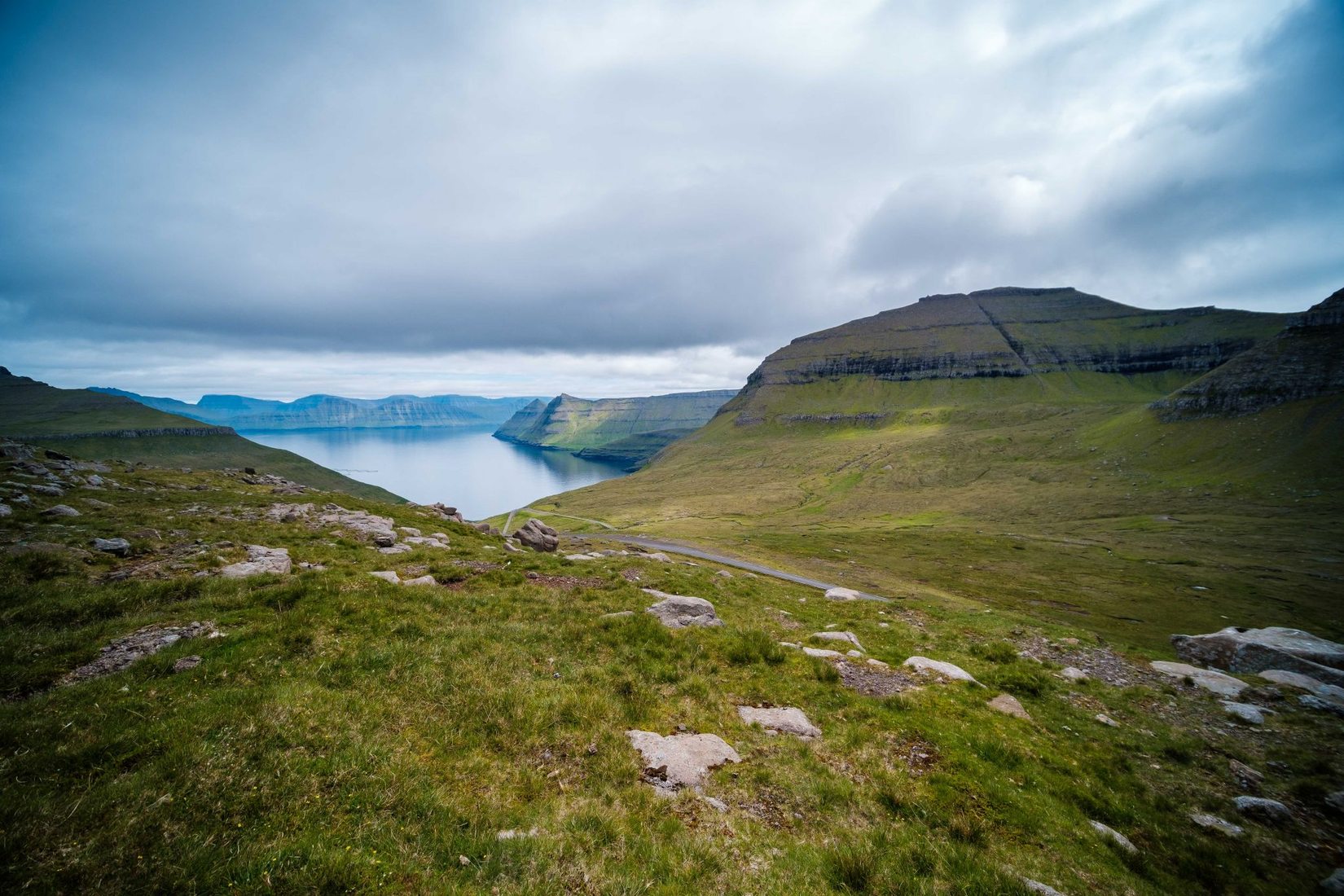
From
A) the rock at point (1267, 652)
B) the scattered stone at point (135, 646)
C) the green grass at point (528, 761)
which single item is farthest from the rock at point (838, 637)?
the rock at point (1267, 652)

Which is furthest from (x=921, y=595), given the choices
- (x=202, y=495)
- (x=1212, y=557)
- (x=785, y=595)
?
(x=202, y=495)

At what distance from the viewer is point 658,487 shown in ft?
622

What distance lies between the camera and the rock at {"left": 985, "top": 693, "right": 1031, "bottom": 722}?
1262cm

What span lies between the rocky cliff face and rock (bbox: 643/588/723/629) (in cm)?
18377

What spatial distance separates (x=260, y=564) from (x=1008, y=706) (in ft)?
78.8

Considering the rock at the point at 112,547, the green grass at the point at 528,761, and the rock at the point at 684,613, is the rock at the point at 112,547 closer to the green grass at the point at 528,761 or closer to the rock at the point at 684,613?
the green grass at the point at 528,761

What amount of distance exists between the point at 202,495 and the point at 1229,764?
4840cm

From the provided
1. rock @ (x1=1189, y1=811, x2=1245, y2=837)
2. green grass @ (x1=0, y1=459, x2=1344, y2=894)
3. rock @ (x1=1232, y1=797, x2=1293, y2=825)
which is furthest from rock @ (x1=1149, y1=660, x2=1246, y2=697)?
rock @ (x1=1189, y1=811, x2=1245, y2=837)

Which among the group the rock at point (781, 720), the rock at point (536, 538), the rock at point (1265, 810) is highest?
the rock at point (781, 720)

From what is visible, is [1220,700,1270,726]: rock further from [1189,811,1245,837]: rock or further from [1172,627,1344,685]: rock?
[1172,627,1344,685]: rock

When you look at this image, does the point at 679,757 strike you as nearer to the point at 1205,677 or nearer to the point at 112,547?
the point at 112,547

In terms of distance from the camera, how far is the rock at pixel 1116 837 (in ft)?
27.7

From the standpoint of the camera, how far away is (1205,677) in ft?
59.6

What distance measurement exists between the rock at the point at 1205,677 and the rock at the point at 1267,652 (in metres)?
3.40
